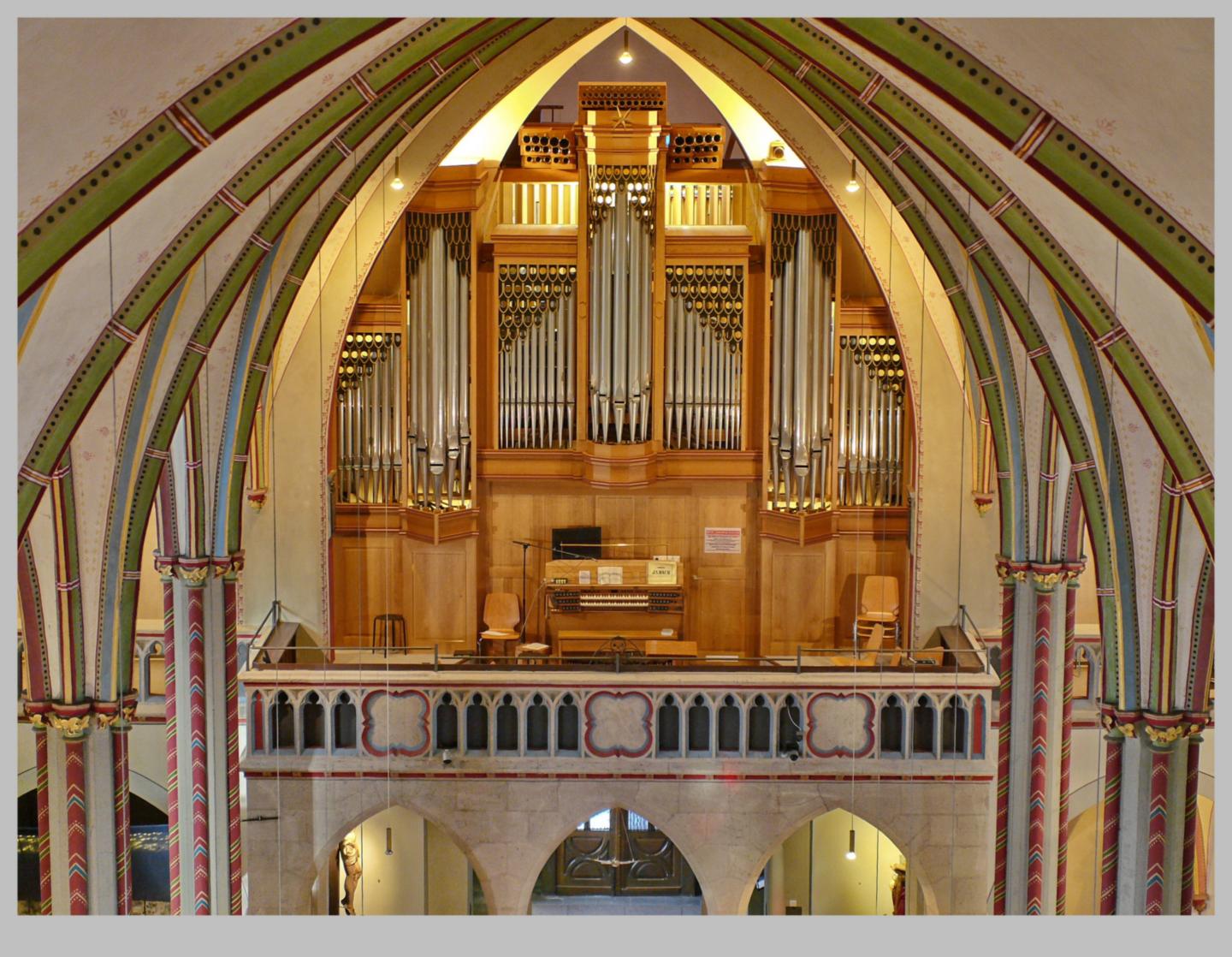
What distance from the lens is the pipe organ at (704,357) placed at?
1727cm

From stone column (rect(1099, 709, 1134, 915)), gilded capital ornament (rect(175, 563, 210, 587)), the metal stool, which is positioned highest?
gilded capital ornament (rect(175, 563, 210, 587))

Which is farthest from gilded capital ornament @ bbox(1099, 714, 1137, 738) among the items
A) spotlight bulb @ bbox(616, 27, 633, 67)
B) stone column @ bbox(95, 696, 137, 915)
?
spotlight bulb @ bbox(616, 27, 633, 67)

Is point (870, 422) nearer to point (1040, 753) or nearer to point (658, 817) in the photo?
point (1040, 753)

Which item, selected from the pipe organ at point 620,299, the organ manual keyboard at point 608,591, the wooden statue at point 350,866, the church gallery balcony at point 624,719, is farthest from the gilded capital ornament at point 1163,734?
the wooden statue at point 350,866

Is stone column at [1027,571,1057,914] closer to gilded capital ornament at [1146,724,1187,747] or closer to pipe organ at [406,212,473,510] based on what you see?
gilded capital ornament at [1146,724,1187,747]

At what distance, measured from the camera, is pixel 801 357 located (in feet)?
56.6

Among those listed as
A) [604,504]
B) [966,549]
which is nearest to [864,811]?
[966,549]

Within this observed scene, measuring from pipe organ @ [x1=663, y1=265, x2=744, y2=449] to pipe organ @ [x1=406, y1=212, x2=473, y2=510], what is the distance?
205 cm

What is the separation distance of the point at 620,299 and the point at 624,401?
1.01 metres

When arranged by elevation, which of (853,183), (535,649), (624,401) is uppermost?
(853,183)

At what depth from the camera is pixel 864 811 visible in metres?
15.6

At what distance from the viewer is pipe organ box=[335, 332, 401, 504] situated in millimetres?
17406

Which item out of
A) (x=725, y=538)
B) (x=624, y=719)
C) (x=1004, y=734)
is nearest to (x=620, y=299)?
(x=725, y=538)

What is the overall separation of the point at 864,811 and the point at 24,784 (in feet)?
30.1
